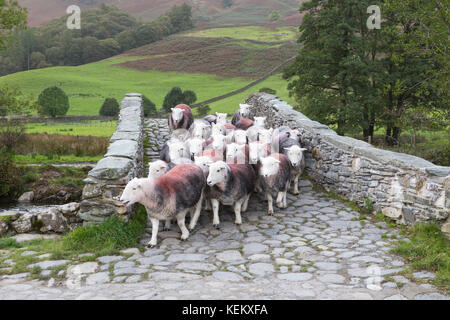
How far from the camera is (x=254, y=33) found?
93.5 metres

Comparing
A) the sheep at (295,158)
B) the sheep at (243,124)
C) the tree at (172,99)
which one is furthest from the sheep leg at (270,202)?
the tree at (172,99)

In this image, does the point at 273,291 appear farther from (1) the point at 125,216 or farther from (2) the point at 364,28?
(2) the point at 364,28

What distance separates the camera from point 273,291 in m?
4.73

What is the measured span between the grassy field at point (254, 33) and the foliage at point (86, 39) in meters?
8.92

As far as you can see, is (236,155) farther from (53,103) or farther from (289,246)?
(53,103)

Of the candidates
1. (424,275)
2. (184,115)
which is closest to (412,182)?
(424,275)

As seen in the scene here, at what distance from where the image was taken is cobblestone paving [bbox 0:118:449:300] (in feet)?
15.2

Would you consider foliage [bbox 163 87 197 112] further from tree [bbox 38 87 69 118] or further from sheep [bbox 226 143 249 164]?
sheep [bbox 226 143 249 164]

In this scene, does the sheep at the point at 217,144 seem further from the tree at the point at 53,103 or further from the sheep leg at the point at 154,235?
the tree at the point at 53,103

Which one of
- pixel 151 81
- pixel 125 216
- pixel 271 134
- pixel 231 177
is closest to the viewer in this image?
pixel 125 216

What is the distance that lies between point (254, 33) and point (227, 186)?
91734mm

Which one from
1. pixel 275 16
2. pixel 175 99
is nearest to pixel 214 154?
pixel 175 99

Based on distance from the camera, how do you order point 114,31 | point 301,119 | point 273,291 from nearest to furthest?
point 273,291
point 301,119
point 114,31

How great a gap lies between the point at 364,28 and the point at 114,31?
263ft
